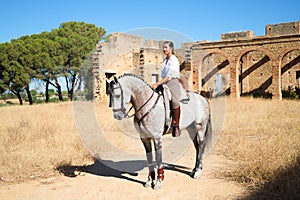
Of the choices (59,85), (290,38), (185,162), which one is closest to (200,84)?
(290,38)

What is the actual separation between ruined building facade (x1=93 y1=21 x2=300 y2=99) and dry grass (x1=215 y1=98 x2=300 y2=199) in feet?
25.3

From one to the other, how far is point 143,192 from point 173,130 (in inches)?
42.4

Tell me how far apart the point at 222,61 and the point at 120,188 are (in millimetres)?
19711

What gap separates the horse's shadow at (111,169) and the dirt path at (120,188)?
0.04 meters

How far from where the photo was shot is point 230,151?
258 inches

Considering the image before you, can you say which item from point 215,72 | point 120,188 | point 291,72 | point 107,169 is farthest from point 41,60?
point 120,188

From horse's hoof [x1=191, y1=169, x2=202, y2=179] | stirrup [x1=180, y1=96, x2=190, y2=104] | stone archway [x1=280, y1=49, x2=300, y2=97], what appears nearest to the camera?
stirrup [x1=180, y1=96, x2=190, y2=104]

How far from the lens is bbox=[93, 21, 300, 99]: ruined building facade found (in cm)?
1789

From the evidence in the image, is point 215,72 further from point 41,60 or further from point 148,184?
point 148,184

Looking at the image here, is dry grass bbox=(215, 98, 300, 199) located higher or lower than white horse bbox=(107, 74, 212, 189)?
lower

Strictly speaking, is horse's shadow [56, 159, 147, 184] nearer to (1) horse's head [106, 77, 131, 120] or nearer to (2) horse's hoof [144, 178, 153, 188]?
(2) horse's hoof [144, 178, 153, 188]

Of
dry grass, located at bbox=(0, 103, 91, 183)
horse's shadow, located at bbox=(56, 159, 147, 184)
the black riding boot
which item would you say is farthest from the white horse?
dry grass, located at bbox=(0, 103, 91, 183)

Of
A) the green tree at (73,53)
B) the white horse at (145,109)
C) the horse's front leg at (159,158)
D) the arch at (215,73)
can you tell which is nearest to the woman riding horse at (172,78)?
the white horse at (145,109)

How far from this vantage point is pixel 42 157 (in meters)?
6.04
